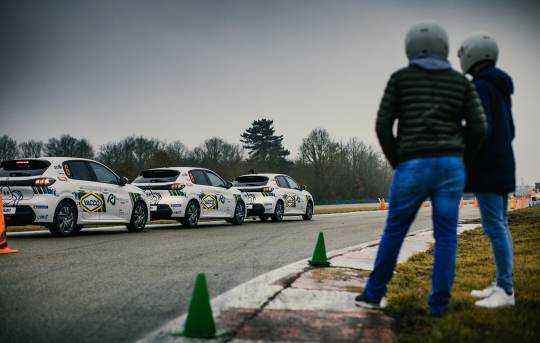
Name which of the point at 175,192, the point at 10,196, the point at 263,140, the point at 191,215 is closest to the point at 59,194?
the point at 10,196

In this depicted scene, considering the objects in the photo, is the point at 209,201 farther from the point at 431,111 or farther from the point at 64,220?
the point at 431,111

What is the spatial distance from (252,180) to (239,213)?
2.25 m

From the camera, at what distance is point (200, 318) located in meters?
3.63

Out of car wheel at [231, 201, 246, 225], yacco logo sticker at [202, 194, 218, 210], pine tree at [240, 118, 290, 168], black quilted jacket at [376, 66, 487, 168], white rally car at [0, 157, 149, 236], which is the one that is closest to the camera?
black quilted jacket at [376, 66, 487, 168]

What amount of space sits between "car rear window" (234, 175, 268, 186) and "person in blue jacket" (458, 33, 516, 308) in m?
14.6

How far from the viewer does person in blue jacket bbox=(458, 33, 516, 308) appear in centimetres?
437

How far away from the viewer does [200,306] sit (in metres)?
3.66

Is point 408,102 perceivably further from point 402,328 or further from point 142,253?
point 142,253

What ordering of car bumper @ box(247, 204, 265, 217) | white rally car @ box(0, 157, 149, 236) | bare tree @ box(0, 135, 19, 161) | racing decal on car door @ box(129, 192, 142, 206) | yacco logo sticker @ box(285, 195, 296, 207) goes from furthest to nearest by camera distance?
bare tree @ box(0, 135, 19, 161) → yacco logo sticker @ box(285, 195, 296, 207) → car bumper @ box(247, 204, 265, 217) → racing decal on car door @ box(129, 192, 142, 206) → white rally car @ box(0, 157, 149, 236)

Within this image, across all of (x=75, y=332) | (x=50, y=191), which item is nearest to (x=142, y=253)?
(x=50, y=191)

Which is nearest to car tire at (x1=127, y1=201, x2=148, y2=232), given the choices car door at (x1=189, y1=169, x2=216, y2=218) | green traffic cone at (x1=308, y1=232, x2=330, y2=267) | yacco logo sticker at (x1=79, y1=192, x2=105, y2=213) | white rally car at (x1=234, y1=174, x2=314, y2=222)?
yacco logo sticker at (x1=79, y1=192, x2=105, y2=213)

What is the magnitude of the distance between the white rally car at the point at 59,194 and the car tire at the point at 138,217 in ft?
1.68

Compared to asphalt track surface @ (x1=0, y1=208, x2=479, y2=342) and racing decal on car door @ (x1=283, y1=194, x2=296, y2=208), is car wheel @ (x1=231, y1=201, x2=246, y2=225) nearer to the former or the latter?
racing decal on car door @ (x1=283, y1=194, x2=296, y2=208)

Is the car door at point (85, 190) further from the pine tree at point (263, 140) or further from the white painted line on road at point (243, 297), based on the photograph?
the pine tree at point (263, 140)
